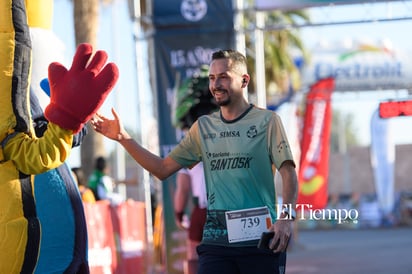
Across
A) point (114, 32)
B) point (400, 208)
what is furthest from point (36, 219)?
point (400, 208)

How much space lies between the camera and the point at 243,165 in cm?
585

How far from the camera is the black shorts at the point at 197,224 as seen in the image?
9125mm

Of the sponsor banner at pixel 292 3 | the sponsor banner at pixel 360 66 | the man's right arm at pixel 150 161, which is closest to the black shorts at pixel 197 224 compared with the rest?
the man's right arm at pixel 150 161

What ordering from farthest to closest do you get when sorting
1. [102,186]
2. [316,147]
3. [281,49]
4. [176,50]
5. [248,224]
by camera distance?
[281,49], [316,147], [102,186], [176,50], [248,224]

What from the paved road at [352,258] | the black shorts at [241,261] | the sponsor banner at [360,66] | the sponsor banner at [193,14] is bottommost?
the paved road at [352,258]

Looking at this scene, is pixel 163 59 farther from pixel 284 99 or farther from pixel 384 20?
pixel 284 99

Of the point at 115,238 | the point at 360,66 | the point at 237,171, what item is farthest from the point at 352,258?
the point at 237,171

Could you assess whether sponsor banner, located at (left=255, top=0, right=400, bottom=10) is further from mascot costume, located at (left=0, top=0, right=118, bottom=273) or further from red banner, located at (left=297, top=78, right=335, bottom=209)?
mascot costume, located at (left=0, top=0, right=118, bottom=273)

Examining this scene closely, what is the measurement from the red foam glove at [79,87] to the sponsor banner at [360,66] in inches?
538

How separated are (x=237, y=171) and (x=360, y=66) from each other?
48.6 ft

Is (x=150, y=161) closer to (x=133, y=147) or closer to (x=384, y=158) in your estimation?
(x=133, y=147)

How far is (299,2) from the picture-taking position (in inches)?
495

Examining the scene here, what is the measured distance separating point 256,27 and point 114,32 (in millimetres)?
18183

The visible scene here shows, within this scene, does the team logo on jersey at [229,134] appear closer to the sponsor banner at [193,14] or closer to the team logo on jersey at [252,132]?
the team logo on jersey at [252,132]
